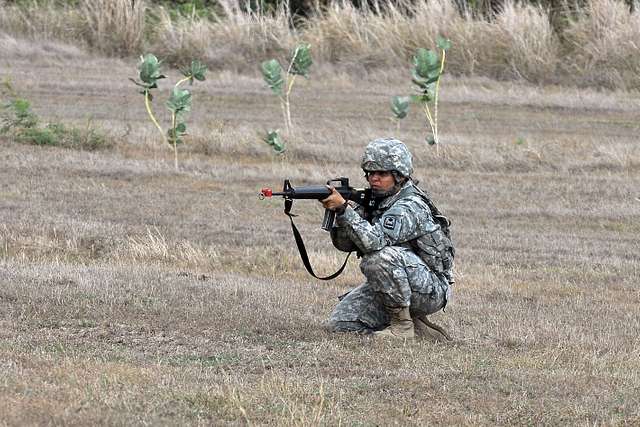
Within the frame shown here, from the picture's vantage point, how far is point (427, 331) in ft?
28.1

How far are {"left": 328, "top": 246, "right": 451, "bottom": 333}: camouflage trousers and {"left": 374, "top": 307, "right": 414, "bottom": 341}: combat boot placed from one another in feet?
0.21

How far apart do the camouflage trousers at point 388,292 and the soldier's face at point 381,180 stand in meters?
0.39

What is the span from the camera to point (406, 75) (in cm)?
2652

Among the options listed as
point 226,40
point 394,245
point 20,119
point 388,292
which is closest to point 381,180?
point 394,245

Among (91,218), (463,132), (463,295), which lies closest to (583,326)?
(463,295)

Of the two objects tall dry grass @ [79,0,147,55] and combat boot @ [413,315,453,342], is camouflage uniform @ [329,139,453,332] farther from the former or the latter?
tall dry grass @ [79,0,147,55]

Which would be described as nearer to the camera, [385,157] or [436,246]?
[385,157]

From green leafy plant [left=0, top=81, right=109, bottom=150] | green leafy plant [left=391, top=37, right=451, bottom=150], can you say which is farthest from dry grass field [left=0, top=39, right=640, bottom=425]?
green leafy plant [left=391, top=37, right=451, bottom=150]

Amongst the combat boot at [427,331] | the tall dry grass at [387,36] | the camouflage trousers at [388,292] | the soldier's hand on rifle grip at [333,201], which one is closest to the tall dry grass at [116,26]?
the tall dry grass at [387,36]

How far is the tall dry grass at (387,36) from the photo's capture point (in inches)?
1037

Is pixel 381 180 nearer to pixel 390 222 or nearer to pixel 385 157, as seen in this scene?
pixel 385 157

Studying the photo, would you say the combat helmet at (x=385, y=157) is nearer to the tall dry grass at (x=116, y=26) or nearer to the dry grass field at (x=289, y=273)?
the dry grass field at (x=289, y=273)

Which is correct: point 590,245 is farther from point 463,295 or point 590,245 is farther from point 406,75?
point 406,75

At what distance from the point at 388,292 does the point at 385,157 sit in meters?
0.86
